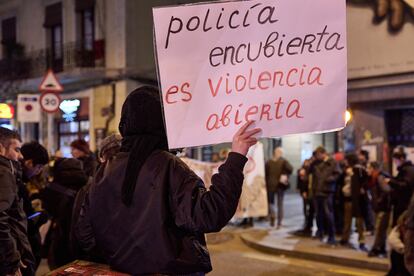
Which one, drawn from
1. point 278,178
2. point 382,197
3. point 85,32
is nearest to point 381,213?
point 382,197

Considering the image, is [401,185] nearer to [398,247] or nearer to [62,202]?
[398,247]

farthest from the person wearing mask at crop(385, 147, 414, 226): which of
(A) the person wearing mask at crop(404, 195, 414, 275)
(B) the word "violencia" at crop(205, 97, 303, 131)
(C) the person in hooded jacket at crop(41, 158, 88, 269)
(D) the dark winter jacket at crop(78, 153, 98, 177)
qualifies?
(B) the word "violencia" at crop(205, 97, 303, 131)

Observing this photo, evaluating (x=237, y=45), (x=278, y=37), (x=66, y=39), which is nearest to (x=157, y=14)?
(x=237, y=45)

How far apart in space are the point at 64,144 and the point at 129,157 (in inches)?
770

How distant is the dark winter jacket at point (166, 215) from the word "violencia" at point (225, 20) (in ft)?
2.16

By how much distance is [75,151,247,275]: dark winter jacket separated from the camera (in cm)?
227

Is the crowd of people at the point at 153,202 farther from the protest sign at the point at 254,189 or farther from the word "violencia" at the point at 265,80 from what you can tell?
the protest sign at the point at 254,189

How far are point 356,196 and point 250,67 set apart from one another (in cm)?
731

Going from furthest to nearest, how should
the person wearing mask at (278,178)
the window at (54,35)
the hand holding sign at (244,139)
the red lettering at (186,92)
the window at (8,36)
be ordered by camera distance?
the window at (8,36) < the window at (54,35) < the person wearing mask at (278,178) < the red lettering at (186,92) < the hand holding sign at (244,139)

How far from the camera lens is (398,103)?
42.5 ft

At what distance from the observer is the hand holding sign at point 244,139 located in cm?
241

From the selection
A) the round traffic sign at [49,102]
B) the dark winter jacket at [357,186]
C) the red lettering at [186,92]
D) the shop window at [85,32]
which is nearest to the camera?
the red lettering at [186,92]

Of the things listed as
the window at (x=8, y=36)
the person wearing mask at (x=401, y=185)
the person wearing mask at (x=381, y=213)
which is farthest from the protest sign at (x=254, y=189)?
the window at (x=8, y=36)

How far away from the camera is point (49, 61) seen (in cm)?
2083
